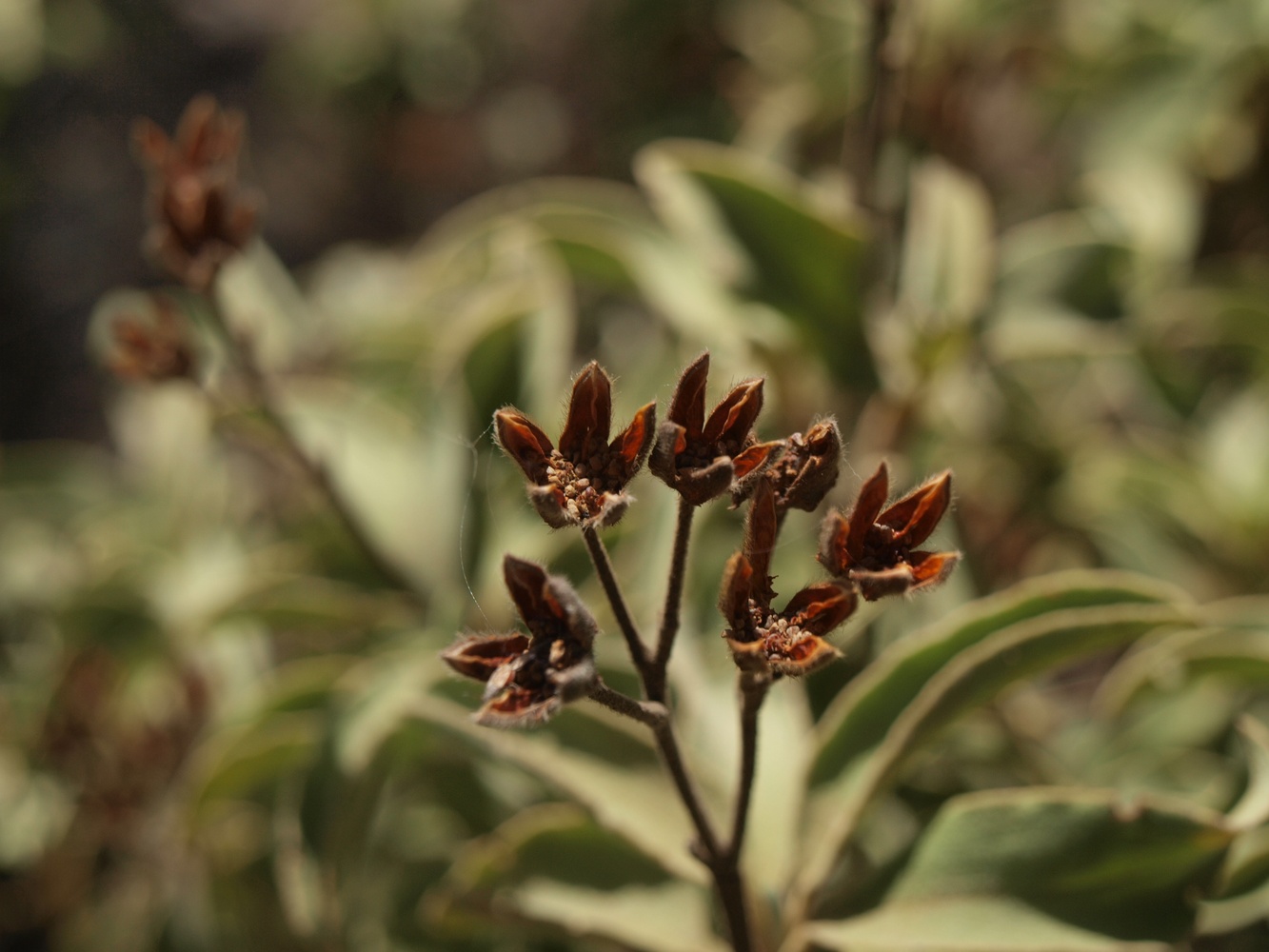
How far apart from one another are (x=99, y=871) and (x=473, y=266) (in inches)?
56.6

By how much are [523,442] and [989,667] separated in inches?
19.7

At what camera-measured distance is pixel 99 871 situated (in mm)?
2141

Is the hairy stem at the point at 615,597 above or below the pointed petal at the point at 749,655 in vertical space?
above

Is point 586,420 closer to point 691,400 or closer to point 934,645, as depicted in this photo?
point 691,400

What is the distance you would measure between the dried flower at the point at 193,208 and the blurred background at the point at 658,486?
24cm

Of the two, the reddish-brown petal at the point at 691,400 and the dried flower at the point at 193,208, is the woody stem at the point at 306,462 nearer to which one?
the dried flower at the point at 193,208

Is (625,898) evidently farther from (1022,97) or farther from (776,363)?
(1022,97)

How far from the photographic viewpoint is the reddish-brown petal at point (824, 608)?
27.6 inches

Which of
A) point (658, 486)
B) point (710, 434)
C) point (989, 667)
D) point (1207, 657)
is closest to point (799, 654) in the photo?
point (710, 434)

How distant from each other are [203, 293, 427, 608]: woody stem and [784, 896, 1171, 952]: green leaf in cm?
78

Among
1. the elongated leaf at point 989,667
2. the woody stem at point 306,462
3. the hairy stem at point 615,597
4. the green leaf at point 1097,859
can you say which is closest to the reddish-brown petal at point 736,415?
the hairy stem at point 615,597

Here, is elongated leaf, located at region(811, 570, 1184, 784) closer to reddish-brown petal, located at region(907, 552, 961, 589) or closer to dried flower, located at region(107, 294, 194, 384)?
reddish-brown petal, located at region(907, 552, 961, 589)

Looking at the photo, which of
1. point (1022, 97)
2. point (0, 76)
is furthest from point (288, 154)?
point (1022, 97)

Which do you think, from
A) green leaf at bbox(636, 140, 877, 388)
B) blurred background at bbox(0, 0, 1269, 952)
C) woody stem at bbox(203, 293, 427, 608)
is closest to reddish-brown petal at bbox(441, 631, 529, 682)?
blurred background at bbox(0, 0, 1269, 952)
